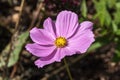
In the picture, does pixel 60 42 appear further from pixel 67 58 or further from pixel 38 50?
pixel 67 58

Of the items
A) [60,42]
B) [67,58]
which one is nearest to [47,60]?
[60,42]

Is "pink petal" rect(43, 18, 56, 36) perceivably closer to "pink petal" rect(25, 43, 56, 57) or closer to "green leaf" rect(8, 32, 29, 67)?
"pink petal" rect(25, 43, 56, 57)

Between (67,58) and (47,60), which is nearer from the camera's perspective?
(47,60)

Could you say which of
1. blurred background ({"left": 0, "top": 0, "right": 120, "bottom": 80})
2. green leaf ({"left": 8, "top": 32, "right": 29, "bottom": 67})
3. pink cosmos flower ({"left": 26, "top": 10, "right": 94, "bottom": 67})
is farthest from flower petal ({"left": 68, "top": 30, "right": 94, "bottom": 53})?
green leaf ({"left": 8, "top": 32, "right": 29, "bottom": 67})

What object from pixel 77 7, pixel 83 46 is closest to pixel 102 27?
pixel 77 7

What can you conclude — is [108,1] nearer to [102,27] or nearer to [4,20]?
[102,27]

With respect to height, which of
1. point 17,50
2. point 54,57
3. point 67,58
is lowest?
point 67,58

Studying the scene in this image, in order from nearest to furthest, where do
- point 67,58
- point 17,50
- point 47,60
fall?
1. point 47,60
2. point 17,50
3. point 67,58
